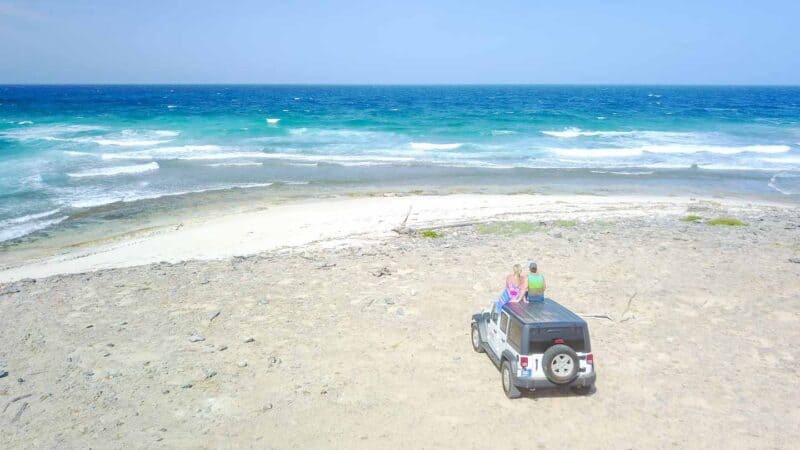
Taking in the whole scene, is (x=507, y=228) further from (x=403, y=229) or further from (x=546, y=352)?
(x=546, y=352)

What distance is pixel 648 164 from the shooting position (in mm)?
37625

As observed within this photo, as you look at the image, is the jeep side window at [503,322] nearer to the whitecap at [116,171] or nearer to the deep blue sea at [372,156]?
the deep blue sea at [372,156]

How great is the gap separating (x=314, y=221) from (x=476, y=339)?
12.1 metres

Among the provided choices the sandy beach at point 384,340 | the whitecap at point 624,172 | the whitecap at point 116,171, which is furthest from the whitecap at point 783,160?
the whitecap at point 116,171

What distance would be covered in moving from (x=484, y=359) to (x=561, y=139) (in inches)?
1643

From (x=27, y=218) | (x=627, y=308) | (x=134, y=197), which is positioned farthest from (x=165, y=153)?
(x=627, y=308)

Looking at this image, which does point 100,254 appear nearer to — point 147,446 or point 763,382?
point 147,446

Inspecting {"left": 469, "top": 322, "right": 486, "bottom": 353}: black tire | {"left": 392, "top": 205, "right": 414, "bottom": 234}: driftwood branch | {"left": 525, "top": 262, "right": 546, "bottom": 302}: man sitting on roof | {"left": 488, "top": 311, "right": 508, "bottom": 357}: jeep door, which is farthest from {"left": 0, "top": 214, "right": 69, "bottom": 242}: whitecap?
{"left": 525, "top": 262, "right": 546, "bottom": 302}: man sitting on roof

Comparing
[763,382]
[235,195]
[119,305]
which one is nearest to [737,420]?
[763,382]

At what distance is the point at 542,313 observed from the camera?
30.6 ft

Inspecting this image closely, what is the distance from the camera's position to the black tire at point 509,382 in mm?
9180

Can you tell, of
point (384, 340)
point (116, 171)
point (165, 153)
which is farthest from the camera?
point (165, 153)

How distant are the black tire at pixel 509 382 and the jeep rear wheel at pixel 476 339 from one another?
1246 millimetres

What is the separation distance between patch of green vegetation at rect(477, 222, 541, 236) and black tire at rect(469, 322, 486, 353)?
317 inches
